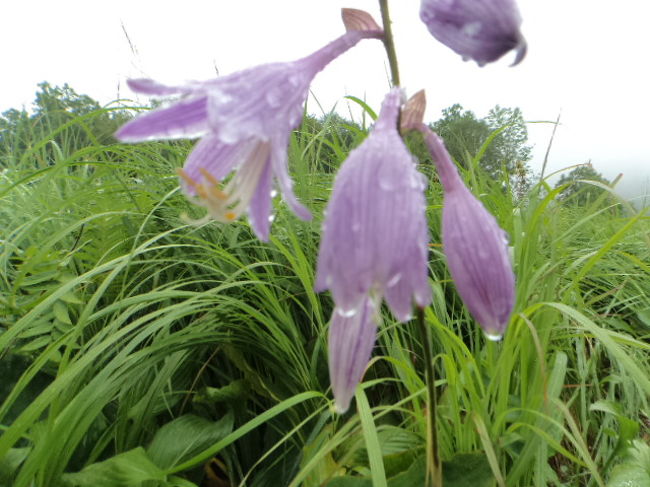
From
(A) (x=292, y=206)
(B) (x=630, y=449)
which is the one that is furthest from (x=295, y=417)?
(A) (x=292, y=206)

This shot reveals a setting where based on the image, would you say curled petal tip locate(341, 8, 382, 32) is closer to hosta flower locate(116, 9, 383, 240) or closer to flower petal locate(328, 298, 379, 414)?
hosta flower locate(116, 9, 383, 240)

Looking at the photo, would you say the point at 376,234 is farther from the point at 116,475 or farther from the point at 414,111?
→ the point at 116,475

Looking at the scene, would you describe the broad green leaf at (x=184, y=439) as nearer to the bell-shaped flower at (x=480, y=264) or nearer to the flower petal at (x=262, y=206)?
the flower petal at (x=262, y=206)

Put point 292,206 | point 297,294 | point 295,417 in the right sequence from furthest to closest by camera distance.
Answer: point 297,294
point 295,417
point 292,206

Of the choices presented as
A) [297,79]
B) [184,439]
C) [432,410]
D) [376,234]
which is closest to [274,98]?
[297,79]

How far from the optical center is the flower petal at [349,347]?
0.79 m

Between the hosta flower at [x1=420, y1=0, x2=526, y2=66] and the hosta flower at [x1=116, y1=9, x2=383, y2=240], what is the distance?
132 millimetres

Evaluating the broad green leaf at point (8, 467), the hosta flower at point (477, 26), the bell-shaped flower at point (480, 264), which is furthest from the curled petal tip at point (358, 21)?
the broad green leaf at point (8, 467)

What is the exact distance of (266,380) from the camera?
171cm

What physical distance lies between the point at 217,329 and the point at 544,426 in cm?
117

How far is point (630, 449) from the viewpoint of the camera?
1.32 m

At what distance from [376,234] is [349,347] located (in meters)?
0.29

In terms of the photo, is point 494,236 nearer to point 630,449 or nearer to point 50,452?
point 630,449

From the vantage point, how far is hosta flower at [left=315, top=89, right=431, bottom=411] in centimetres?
56
